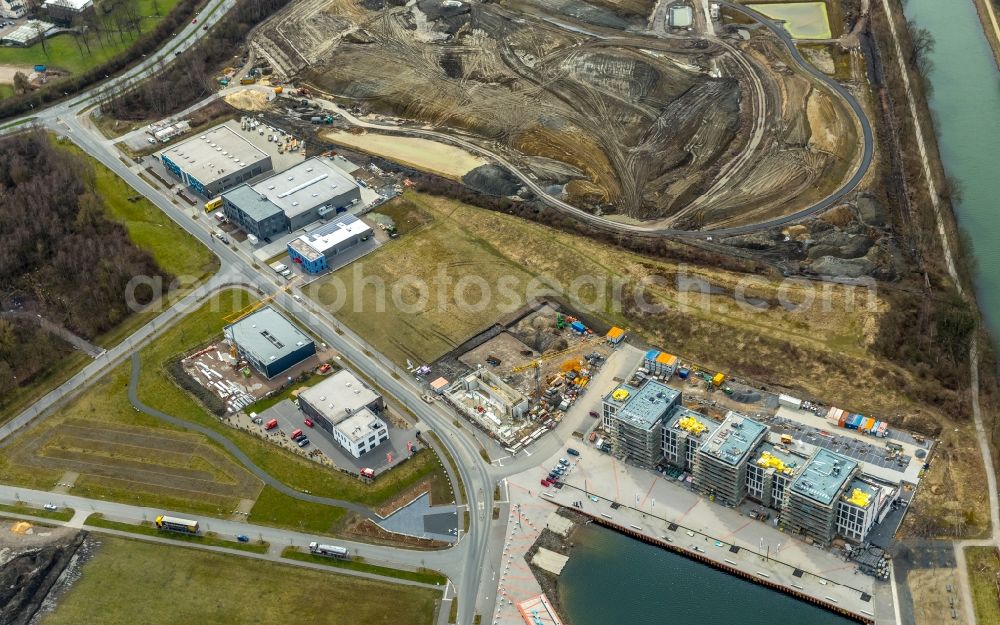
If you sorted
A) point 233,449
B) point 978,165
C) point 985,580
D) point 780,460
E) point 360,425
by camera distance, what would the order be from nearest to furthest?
point 985,580, point 780,460, point 360,425, point 233,449, point 978,165

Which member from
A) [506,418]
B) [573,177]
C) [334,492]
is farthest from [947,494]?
[573,177]

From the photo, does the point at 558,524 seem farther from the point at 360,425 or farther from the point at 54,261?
the point at 54,261

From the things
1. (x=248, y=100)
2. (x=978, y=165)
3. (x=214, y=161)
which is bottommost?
(x=214, y=161)

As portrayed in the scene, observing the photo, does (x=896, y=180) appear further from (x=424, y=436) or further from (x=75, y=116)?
(x=75, y=116)

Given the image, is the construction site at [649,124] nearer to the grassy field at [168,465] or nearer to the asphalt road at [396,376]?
the asphalt road at [396,376]

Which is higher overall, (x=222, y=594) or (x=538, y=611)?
(x=538, y=611)

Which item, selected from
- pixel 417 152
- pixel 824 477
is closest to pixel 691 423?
pixel 824 477

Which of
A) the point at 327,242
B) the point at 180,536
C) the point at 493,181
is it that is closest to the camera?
the point at 180,536
